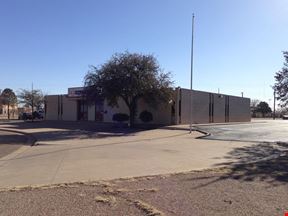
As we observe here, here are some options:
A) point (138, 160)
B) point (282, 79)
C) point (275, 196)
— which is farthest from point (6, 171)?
point (282, 79)

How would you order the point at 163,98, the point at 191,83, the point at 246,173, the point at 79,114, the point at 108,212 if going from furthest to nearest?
the point at 79,114 < the point at 163,98 < the point at 191,83 < the point at 246,173 < the point at 108,212

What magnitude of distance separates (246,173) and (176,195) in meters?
4.12

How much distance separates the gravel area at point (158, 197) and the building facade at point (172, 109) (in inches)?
1222

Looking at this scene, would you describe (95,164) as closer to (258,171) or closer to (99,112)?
(258,171)

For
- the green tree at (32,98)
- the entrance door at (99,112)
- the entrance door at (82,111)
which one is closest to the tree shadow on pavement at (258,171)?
the entrance door at (99,112)

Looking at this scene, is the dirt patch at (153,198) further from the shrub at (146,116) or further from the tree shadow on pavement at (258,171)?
the shrub at (146,116)

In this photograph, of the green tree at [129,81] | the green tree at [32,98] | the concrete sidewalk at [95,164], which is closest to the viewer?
the concrete sidewalk at [95,164]

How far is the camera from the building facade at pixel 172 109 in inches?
1838

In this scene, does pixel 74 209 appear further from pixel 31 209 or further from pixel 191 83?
pixel 191 83

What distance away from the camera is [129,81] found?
38438mm

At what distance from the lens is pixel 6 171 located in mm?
12727

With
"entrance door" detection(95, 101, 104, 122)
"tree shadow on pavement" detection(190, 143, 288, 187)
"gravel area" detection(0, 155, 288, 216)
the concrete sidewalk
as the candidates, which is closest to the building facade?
"entrance door" detection(95, 101, 104, 122)

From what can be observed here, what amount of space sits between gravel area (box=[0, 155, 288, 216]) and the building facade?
31.0 metres

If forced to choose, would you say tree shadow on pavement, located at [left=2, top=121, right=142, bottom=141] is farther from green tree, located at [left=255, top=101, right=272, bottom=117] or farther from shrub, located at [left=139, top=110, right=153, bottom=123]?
green tree, located at [left=255, top=101, right=272, bottom=117]
